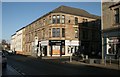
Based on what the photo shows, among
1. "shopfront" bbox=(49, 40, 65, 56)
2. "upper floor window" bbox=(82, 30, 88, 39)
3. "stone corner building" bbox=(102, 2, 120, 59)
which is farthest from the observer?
"upper floor window" bbox=(82, 30, 88, 39)

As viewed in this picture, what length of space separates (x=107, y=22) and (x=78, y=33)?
29.4 m

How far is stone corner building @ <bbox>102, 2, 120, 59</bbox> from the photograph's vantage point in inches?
1200

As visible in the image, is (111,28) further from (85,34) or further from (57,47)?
(85,34)

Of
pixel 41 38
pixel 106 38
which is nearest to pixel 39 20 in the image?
pixel 41 38

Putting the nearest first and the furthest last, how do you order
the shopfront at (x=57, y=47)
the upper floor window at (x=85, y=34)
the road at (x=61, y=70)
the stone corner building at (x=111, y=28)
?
1. the road at (x=61, y=70)
2. the stone corner building at (x=111, y=28)
3. the shopfront at (x=57, y=47)
4. the upper floor window at (x=85, y=34)

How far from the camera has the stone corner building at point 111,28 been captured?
100.0ft

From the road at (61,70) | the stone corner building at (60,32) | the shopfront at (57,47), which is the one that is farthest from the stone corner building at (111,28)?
the shopfront at (57,47)

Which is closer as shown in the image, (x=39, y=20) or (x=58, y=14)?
(x=58, y=14)

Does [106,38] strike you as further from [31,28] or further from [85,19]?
[31,28]

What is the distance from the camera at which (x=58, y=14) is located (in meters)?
58.7

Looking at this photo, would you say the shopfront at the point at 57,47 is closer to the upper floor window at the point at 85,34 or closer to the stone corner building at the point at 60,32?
the stone corner building at the point at 60,32

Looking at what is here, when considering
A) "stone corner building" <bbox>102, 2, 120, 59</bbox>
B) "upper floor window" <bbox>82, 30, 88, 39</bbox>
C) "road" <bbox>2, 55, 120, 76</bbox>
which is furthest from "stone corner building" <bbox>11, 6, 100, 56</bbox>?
"road" <bbox>2, 55, 120, 76</bbox>

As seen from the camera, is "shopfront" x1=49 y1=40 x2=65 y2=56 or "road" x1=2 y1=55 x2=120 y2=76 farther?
"shopfront" x1=49 y1=40 x2=65 y2=56

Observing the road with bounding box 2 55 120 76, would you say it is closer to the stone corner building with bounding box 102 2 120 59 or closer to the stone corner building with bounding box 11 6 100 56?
the stone corner building with bounding box 102 2 120 59
